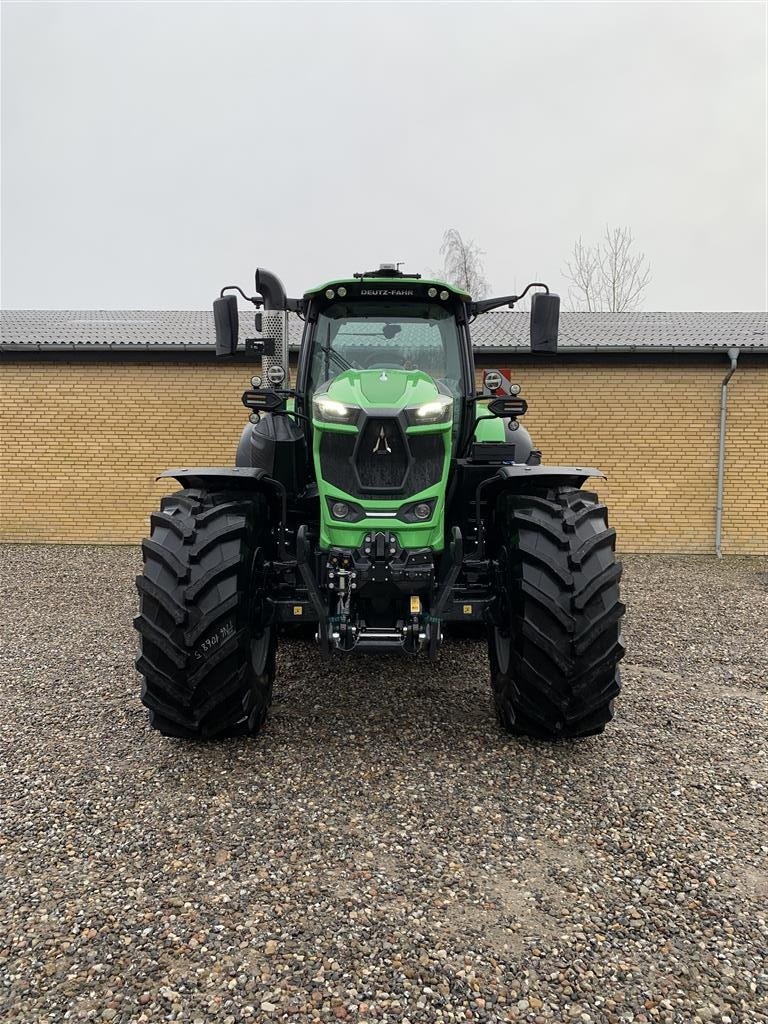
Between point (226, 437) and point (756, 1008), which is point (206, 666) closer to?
point (756, 1008)

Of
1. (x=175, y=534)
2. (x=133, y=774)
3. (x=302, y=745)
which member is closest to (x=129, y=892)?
(x=133, y=774)

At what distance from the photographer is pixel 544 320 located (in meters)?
4.07

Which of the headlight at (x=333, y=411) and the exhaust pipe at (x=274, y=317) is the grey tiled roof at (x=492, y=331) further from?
the headlight at (x=333, y=411)

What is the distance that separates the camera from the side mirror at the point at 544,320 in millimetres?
4062

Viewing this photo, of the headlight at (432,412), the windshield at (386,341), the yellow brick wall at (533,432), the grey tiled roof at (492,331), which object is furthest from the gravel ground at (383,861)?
the yellow brick wall at (533,432)

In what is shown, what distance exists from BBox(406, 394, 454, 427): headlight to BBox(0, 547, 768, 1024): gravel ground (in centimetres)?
178

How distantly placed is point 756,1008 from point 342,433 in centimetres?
276

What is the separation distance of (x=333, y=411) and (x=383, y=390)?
29 centimetres

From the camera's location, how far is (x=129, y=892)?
2.56 metres

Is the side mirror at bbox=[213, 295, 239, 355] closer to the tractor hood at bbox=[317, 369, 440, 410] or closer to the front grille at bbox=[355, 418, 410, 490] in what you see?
the tractor hood at bbox=[317, 369, 440, 410]

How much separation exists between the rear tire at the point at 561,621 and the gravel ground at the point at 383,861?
0.32m

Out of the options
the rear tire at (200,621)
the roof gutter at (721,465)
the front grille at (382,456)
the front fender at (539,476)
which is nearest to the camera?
the rear tire at (200,621)

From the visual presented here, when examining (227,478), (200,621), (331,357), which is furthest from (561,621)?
(331,357)

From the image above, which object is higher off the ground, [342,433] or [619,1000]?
[342,433]
